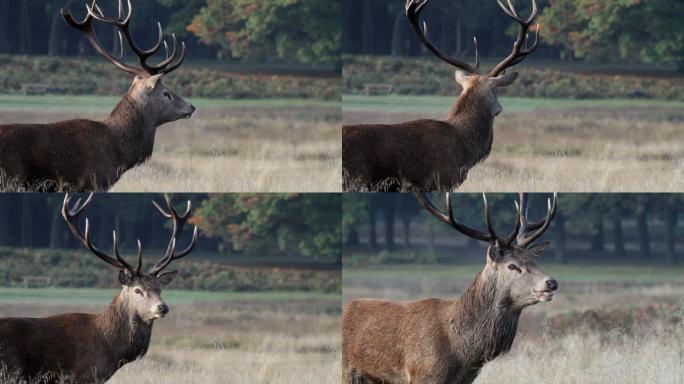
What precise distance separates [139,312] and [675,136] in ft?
38.9

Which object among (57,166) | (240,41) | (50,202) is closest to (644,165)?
(240,41)

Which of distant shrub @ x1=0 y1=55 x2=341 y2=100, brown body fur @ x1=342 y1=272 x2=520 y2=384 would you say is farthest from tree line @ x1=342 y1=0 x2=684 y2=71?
brown body fur @ x1=342 y1=272 x2=520 y2=384

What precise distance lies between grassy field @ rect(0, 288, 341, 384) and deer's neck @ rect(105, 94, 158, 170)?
2.38 meters

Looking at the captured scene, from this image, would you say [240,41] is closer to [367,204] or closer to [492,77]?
[367,204]

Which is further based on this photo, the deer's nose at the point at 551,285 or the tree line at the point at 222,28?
the tree line at the point at 222,28

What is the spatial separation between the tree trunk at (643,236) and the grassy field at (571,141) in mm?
728

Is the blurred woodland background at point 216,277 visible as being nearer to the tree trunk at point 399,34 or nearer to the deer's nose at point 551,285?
the tree trunk at point 399,34

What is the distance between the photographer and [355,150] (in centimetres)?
1423

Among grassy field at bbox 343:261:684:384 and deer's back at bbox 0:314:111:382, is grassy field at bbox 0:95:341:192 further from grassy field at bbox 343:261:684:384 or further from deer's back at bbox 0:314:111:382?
deer's back at bbox 0:314:111:382

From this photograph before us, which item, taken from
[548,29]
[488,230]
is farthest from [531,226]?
[548,29]

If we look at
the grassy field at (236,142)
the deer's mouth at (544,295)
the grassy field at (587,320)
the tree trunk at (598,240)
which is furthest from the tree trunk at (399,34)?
the deer's mouth at (544,295)

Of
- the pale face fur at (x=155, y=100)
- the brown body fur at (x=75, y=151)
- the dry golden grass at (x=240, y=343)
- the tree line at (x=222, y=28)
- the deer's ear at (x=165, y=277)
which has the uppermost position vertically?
the tree line at (x=222, y=28)

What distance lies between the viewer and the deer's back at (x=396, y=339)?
13.3 meters

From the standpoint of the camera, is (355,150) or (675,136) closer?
(355,150)
